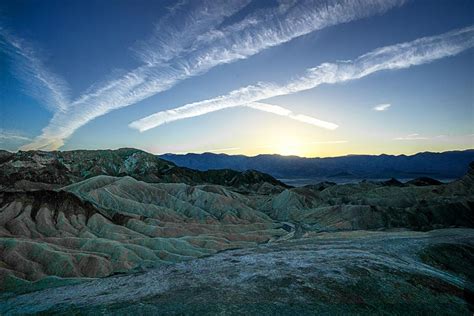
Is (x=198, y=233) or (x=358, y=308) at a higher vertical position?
(x=358, y=308)

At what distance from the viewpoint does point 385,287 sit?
84.9 ft

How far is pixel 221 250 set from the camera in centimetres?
6581

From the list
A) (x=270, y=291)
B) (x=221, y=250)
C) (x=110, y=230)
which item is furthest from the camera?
(x=110, y=230)

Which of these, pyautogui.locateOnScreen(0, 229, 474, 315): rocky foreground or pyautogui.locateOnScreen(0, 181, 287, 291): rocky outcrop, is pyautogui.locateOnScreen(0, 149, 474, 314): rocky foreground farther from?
pyautogui.locateOnScreen(0, 181, 287, 291): rocky outcrop

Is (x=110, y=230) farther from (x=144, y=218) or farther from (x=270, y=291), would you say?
(x=270, y=291)

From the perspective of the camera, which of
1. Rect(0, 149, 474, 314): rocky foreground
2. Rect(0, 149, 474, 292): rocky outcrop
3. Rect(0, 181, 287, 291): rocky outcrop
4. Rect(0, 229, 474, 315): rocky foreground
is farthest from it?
Rect(0, 149, 474, 292): rocky outcrop

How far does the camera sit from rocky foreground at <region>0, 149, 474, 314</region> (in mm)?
23891

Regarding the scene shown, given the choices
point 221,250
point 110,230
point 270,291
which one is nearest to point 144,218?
point 110,230

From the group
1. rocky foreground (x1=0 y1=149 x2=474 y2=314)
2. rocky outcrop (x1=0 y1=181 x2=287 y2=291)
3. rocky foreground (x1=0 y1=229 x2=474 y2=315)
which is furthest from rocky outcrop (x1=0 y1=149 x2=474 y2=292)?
rocky foreground (x1=0 y1=229 x2=474 y2=315)

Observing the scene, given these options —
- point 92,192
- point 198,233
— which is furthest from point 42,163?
point 198,233

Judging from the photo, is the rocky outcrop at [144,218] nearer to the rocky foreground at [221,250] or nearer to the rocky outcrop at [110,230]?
the rocky outcrop at [110,230]

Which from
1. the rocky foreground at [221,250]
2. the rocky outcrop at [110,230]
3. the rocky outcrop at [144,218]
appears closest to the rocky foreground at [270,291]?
the rocky foreground at [221,250]

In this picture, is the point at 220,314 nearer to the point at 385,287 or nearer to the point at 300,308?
the point at 300,308

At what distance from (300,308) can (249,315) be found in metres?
3.75
